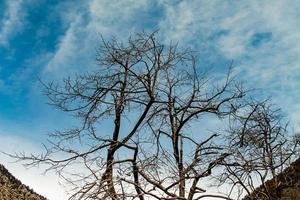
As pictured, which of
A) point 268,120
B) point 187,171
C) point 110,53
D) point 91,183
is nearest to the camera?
point 91,183

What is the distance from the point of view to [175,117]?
32.1 ft

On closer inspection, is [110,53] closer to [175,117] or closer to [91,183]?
[175,117]

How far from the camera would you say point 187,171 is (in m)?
8.20

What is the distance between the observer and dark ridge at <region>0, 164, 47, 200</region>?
61.0 ft

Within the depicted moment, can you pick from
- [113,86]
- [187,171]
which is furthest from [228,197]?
[113,86]

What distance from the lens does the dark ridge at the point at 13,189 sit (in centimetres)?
1858

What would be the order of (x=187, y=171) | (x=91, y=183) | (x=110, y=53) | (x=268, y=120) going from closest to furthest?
(x=91, y=183), (x=187, y=171), (x=110, y=53), (x=268, y=120)

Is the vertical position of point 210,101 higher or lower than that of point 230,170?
higher

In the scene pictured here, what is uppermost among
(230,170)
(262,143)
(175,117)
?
(262,143)

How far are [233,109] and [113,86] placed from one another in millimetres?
2304

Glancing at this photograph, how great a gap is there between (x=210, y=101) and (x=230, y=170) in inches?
52.5

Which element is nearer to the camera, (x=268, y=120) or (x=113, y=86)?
(x=113, y=86)

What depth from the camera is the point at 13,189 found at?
19469 mm

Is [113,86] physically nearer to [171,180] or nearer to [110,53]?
[110,53]
